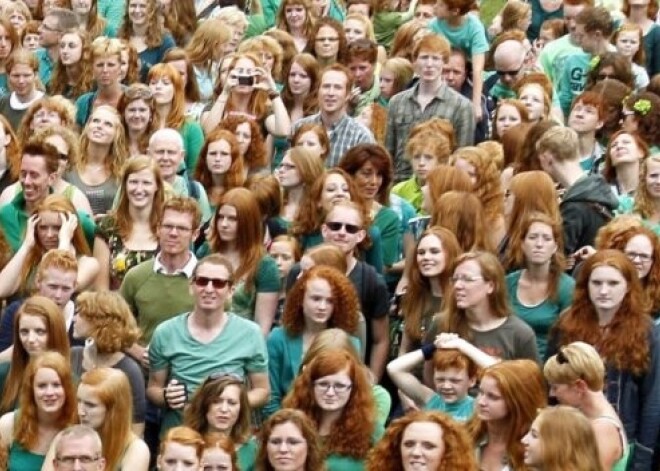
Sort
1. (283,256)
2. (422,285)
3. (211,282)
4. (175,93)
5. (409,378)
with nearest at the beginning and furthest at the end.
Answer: (409,378) → (211,282) → (422,285) → (283,256) → (175,93)

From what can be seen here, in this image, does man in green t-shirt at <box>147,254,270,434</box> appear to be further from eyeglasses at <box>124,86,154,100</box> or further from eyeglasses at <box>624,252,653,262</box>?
eyeglasses at <box>124,86,154,100</box>

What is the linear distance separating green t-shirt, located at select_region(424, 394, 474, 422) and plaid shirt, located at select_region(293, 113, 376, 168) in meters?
4.32

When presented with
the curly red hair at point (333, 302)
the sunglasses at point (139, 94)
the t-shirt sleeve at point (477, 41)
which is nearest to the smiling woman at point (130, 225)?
the curly red hair at point (333, 302)

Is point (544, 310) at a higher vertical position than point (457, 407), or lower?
higher

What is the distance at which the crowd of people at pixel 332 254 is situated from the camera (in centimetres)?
1264

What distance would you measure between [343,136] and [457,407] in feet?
15.3

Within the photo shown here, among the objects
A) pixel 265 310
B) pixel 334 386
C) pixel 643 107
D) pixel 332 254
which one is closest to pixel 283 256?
pixel 265 310

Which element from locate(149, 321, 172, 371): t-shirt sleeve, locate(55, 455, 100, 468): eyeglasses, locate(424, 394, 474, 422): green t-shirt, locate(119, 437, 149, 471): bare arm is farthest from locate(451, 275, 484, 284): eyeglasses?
locate(55, 455, 100, 468): eyeglasses

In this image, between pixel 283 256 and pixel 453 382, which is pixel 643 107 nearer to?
pixel 283 256

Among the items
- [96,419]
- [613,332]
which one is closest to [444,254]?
[613,332]

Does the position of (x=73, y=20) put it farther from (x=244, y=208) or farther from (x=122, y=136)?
(x=244, y=208)

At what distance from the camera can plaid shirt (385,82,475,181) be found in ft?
59.2

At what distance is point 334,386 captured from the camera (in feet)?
42.6

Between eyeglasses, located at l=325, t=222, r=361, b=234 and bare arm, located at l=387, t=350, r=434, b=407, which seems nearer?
bare arm, located at l=387, t=350, r=434, b=407
